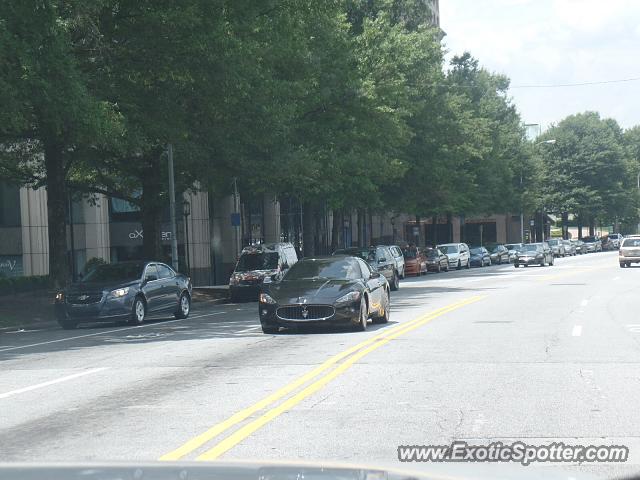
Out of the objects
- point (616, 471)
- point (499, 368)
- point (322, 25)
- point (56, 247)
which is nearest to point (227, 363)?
point (499, 368)

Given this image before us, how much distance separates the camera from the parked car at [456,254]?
6379 centimetres

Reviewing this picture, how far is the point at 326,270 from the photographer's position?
19.6 meters

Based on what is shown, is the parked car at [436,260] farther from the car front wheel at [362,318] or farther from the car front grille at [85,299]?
the car front wheel at [362,318]

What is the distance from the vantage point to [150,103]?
27.6 metres

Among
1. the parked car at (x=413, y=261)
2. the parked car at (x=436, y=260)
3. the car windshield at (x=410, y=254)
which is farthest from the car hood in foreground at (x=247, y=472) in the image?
the parked car at (x=436, y=260)

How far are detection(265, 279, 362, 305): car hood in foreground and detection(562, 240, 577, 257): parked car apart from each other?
78.7 m

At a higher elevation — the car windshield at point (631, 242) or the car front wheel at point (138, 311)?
the car windshield at point (631, 242)

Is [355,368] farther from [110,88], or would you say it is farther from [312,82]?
[312,82]

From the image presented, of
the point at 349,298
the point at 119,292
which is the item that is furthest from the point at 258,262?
the point at 349,298

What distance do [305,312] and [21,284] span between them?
18.8 meters

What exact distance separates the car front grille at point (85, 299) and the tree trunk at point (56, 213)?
5734 millimetres

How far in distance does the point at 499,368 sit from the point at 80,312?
12.7 metres

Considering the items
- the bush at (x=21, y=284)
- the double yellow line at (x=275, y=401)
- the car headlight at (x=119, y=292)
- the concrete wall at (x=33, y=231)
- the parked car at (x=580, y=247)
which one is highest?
the concrete wall at (x=33, y=231)

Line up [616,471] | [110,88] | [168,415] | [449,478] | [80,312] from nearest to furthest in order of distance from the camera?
[449,478]
[616,471]
[168,415]
[80,312]
[110,88]
